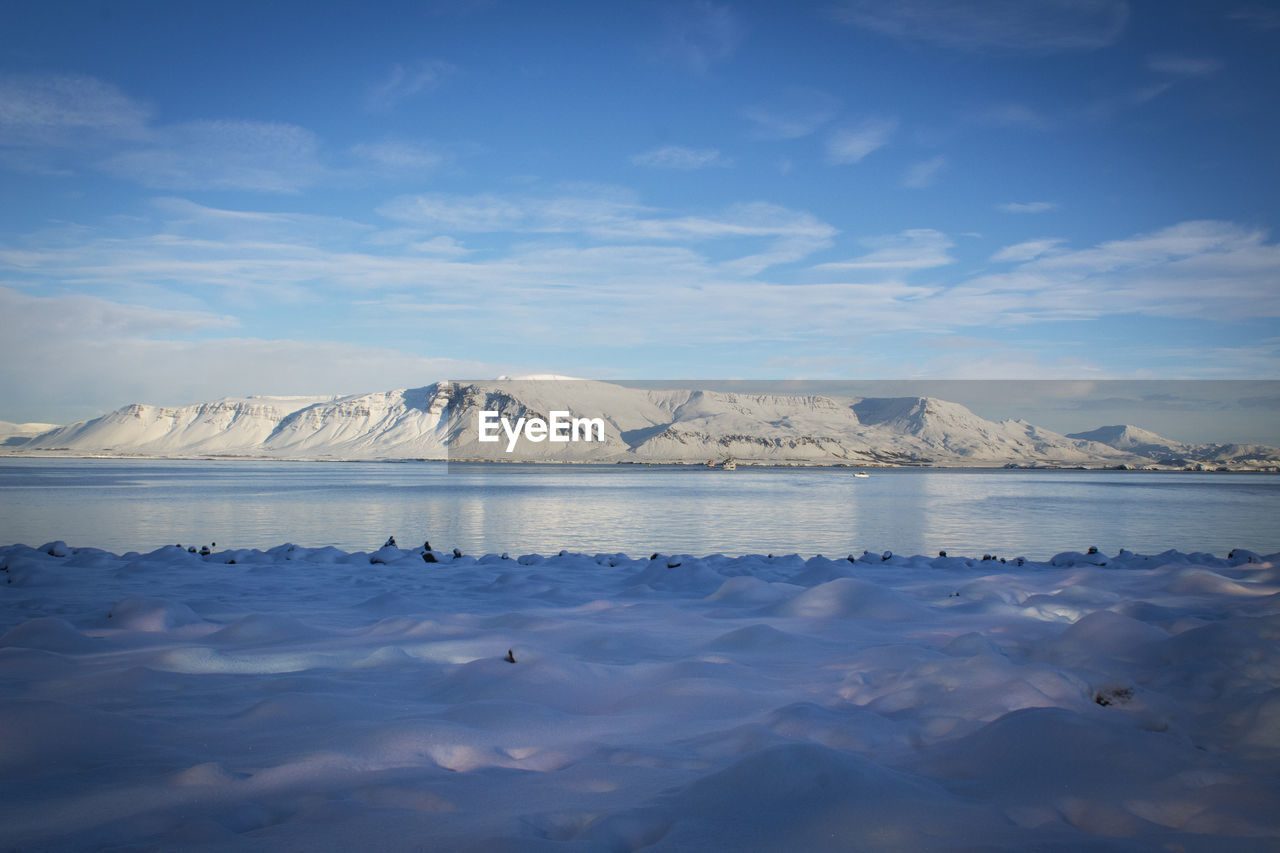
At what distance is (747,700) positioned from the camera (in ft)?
15.0

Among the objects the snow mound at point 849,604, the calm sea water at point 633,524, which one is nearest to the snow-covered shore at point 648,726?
the snow mound at point 849,604

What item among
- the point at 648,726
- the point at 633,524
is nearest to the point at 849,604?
the point at 648,726

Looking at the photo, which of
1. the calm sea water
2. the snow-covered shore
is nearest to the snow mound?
the snow-covered shore

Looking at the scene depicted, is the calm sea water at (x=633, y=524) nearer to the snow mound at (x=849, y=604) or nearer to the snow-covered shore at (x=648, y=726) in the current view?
the snow mound at (x=849, y=604)

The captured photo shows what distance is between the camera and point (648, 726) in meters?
4.23

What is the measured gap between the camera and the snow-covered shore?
9.30 feet

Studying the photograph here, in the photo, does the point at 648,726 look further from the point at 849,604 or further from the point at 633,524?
the point at 633,524

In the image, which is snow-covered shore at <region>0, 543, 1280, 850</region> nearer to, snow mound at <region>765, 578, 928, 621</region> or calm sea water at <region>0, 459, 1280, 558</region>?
snow mound at <region>765, 578, 928, 621</region>

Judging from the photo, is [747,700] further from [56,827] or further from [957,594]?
[957,594]

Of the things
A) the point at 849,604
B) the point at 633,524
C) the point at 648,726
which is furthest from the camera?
the point at 633,524

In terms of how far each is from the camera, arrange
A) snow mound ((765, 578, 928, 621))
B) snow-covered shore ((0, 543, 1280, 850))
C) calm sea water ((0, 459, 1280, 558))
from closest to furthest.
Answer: snow-covered shore ((0, 543, 1280, 850)) → snow mound ((765, 578, 928, 621)) → calm sea water ((0, 459, 1280, 558))

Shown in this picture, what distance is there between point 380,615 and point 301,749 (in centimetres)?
406

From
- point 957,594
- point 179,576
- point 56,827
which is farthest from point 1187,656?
point 179,576

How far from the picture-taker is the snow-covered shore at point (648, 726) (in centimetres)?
284
